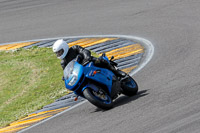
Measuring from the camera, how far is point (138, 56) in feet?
41.3

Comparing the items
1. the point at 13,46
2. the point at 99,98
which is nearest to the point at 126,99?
the point at 99,98

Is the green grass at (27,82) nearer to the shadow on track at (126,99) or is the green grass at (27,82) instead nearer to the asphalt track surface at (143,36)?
the asphalt track surface at (143,36)

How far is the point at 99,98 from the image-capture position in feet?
29.7

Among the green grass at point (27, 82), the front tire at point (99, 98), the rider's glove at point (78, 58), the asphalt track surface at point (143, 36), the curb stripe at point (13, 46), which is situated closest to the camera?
the asphalt track surface at point (143, 36)

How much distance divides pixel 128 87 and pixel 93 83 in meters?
0.85

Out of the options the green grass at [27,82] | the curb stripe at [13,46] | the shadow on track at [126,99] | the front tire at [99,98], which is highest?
the curb stripe at [13,46]

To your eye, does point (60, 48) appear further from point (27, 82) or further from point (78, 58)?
point (27, 82)

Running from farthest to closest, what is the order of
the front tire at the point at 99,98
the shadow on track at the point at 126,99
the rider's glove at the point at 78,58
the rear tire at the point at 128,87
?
the rear tire at the point at 128,87
the shadow on track at the point at 126,99
the rider's glove at the point at 78,58
the front tire at the point at 99,98

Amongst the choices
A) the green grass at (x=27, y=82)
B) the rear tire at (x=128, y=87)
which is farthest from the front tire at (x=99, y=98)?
the green grass at (x=27, y=82)

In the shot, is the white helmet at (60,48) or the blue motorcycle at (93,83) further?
the white helmet at (60,48)

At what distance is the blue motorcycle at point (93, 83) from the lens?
29.6 feet

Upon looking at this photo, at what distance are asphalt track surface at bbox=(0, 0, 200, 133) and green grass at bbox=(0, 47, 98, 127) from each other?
1420mm

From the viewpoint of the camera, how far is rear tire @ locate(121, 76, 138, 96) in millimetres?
9664

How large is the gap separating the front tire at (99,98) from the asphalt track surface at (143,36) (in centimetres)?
19
